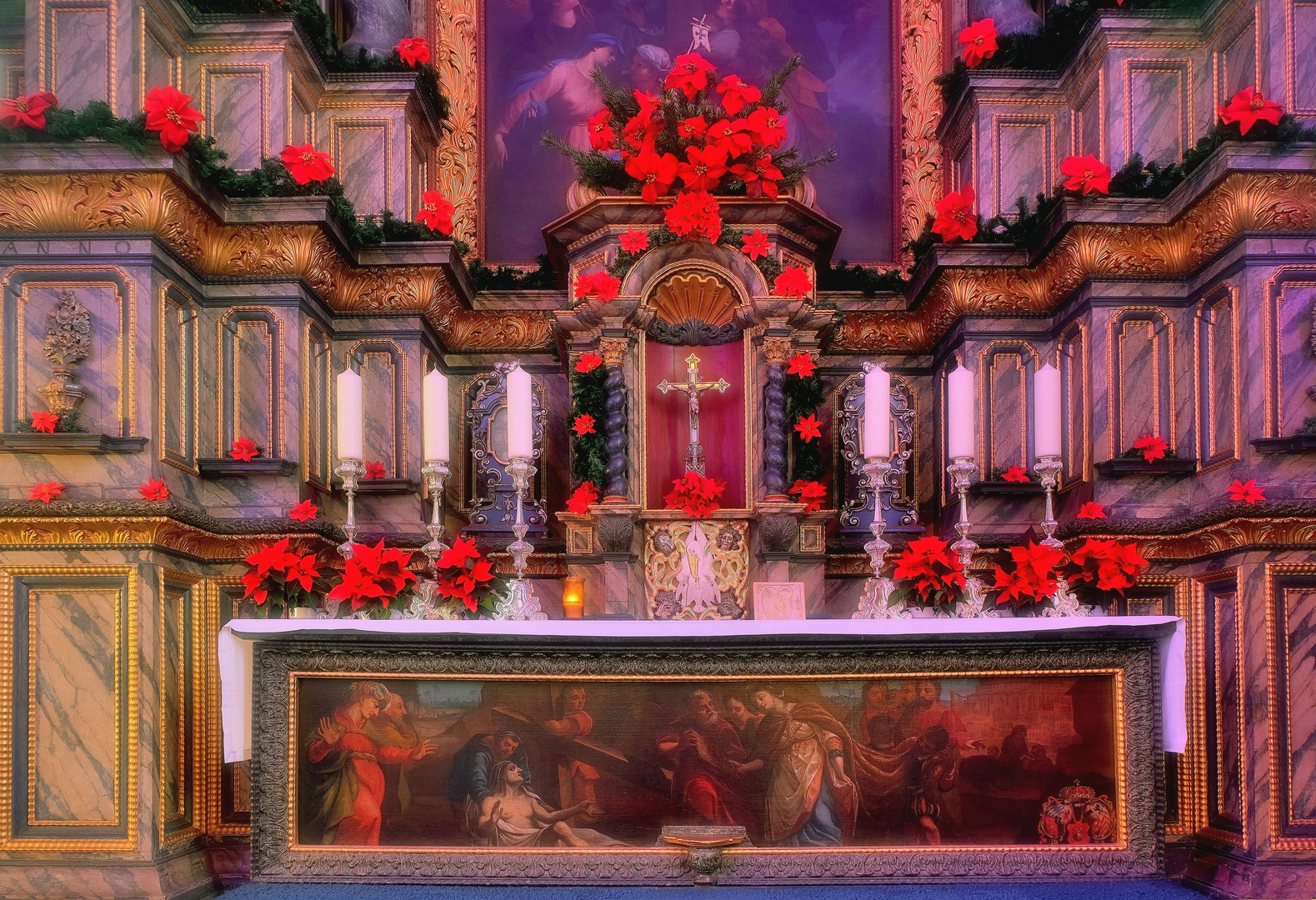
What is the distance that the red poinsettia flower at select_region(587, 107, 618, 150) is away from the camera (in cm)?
686

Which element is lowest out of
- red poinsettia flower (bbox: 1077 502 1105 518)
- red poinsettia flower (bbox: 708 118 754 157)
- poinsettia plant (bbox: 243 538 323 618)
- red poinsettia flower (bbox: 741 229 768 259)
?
poinsettia plant (bbox: 243 538 323 618)

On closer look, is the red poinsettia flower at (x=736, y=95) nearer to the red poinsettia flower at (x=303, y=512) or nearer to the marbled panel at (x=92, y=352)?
the red poinsettia flower at (x=303, y=512)

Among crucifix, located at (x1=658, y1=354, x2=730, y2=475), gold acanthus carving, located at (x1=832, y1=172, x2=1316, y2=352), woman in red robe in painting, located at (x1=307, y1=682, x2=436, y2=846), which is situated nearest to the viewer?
woman in red robe in painting, located at (x1=307, y1=682, x2=436, y2=846)

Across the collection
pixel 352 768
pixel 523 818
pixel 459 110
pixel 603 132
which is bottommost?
pixel 523 818

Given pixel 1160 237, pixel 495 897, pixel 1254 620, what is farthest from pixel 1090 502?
pixel 495 897

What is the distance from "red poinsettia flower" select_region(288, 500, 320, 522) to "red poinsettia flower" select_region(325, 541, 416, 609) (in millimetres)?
964

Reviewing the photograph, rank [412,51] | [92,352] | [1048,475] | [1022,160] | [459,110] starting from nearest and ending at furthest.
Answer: [1048,475] → [92,352] → [412,51] → [1022,160] → [459,110]

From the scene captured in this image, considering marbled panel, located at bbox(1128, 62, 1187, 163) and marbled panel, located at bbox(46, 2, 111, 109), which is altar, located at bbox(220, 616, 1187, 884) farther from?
marbled panel, located at bbox(1128, 62, 1187, 163)

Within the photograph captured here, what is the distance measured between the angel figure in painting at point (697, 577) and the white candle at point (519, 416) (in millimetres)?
1690

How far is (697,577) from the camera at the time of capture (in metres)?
6.43

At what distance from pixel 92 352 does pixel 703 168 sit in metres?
3.74

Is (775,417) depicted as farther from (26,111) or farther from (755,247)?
(26,111)

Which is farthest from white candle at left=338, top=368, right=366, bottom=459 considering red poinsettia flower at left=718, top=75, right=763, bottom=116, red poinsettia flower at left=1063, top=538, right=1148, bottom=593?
red poinsettia flower at left=1063, top=538, right=1148, bottom=593

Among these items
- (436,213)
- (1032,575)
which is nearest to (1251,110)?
(1032,575)
